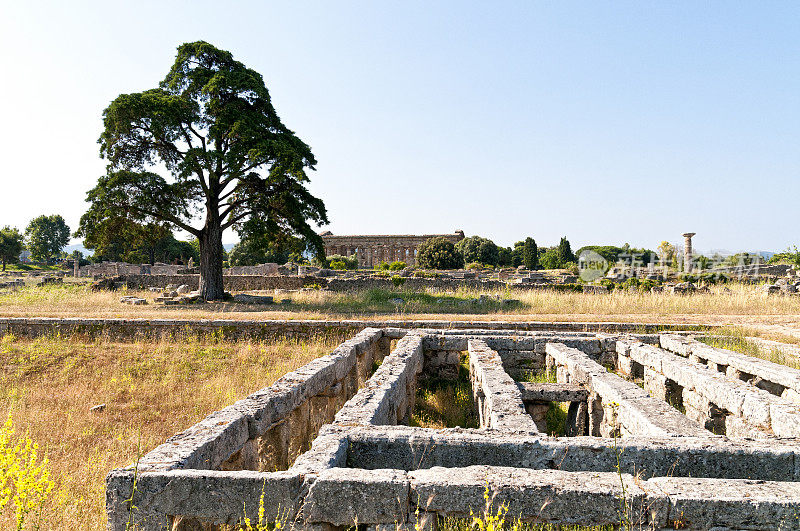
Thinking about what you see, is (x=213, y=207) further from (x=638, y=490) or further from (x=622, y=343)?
(x=638, y=490)

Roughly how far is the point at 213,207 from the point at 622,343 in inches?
689

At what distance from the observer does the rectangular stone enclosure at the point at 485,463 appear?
2.97m

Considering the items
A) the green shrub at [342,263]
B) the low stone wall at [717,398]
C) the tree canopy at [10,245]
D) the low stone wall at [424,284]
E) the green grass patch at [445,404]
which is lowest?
the green grass patch at [445,404]

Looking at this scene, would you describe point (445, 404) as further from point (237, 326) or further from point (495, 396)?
point (237, 326)

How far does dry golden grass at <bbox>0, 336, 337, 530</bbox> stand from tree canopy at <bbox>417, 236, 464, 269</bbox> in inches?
1554

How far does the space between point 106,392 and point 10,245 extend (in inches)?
2756

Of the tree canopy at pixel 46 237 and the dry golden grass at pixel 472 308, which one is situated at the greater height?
the tree canopy at pixel 46 237

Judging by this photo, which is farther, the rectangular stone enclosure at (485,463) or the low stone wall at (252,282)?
the low stone wall at (252,282)

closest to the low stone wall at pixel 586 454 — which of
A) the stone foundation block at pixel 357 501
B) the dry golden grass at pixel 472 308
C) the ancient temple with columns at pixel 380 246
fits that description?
the stone foundation block at pixel 357 501

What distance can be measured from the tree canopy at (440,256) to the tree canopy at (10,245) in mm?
52552

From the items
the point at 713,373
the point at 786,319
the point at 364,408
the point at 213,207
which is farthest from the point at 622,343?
the point at 213,207

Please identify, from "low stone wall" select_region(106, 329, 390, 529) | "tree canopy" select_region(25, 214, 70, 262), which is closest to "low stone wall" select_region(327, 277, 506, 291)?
"low stone wall" select_region(106, 329, 390, 529)

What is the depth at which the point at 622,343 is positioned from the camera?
9.09m

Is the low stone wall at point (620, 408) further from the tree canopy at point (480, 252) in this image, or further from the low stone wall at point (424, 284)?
the tree canopy at point (480, 252)
